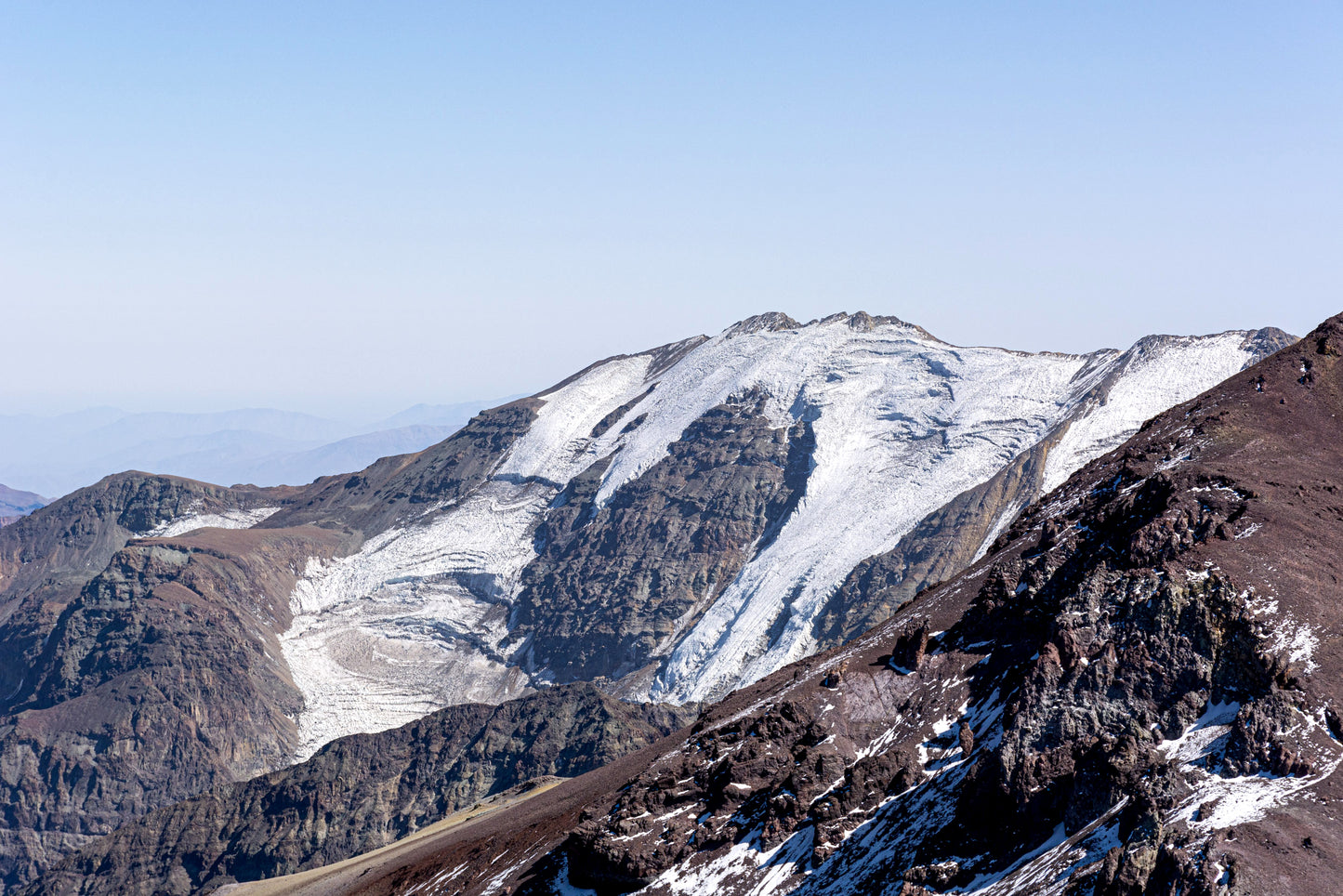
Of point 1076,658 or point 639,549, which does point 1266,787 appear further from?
point 639,549

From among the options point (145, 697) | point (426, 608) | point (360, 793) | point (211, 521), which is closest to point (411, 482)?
point (426, 608)

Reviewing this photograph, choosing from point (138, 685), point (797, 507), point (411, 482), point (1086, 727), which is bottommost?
point (797, 507)

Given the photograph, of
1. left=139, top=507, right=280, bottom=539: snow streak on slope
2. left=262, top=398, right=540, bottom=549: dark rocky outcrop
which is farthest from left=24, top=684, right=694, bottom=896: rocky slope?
left=139, top=507, right=280, bottom=539: snow streak on slope

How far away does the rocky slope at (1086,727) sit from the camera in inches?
955

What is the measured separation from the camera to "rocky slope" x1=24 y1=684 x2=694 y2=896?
287ft

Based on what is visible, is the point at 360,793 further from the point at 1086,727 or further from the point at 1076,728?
the point at 1086,727

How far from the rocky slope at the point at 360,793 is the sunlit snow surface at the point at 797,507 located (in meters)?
15.7

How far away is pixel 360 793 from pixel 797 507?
5606 centimetres

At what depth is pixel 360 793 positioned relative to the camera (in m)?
93.2

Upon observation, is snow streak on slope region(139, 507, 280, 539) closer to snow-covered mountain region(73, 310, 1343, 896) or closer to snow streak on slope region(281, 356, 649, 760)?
snow streak on slope region(281, 356, 649, 760)

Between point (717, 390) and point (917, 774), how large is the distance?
388 feet

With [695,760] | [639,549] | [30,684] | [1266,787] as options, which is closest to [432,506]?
[639,549]

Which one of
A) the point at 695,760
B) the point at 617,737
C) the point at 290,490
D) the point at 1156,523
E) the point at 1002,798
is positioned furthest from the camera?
the point at 290,490

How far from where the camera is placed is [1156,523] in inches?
1286
